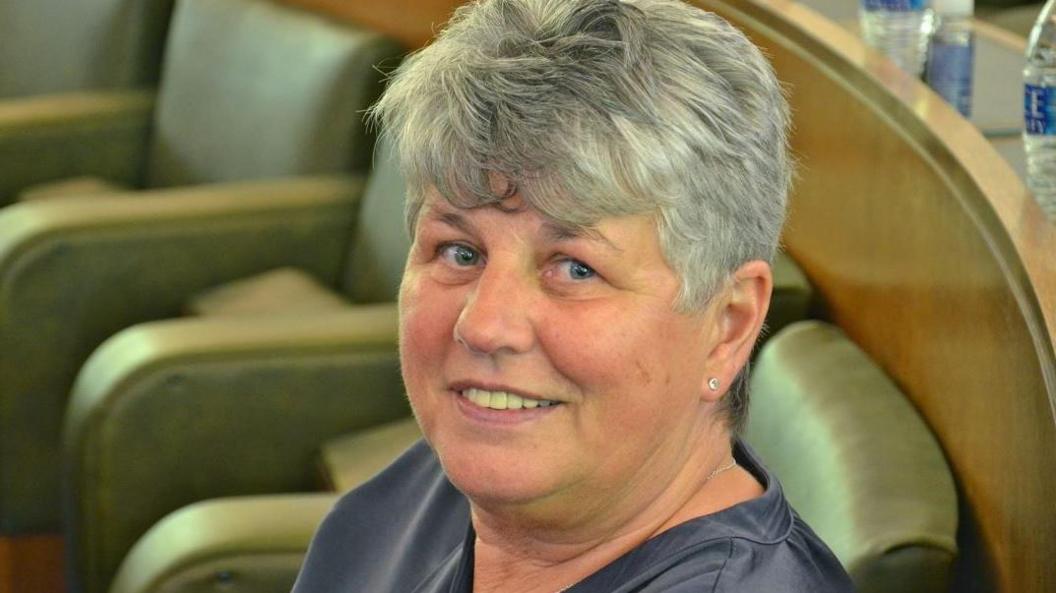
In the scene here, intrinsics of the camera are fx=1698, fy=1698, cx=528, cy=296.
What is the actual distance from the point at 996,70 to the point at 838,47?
0.31 m

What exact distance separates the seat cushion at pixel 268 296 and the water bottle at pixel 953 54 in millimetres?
1201

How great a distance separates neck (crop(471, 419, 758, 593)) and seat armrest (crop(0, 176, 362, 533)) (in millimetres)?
1712

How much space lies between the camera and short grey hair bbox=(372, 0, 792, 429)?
1150 millimetres

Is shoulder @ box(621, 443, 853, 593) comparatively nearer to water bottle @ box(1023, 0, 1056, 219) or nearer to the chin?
the chin

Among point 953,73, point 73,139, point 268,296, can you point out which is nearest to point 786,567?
point 953,73

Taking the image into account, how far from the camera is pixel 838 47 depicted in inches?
76.4

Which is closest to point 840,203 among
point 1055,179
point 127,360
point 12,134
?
point 1055,179

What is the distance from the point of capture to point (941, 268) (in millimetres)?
1544

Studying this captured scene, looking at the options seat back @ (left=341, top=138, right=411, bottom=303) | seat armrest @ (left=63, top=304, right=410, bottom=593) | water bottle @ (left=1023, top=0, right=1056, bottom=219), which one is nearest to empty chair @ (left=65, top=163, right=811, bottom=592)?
seat armrest @ (left=63, top=304, right=410, bottom=593)

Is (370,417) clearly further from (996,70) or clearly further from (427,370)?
(427,370)

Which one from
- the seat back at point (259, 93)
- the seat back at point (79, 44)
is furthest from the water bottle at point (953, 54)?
the seat back at point (79, 44)

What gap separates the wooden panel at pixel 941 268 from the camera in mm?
1282

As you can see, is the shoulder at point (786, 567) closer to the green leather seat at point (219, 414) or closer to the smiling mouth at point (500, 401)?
the smiling mouth at point (500, 401)

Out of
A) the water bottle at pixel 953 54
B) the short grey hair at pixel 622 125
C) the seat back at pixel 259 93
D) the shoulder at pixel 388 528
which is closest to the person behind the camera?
the short grey hair at pixel 622 125
